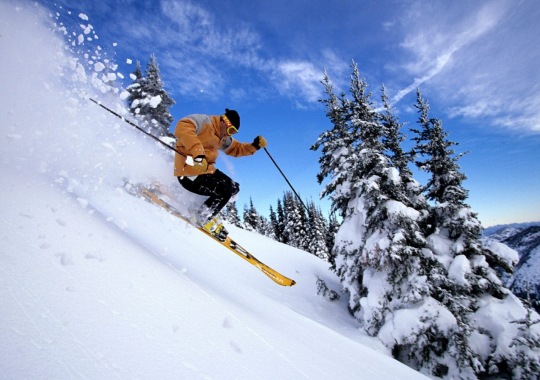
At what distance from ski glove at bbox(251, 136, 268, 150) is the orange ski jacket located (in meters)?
0.89

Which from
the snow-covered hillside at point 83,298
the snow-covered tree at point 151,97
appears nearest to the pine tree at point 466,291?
the snow-covered hillside at point 83,298

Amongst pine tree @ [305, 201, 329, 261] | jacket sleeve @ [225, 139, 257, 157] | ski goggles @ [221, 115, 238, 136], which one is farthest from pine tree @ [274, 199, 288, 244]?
ski goggles @ [221, 115, 238, 136]

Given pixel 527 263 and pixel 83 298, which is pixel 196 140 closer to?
pixel 83 298

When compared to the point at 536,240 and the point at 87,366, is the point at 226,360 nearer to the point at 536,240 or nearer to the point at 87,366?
the point at 87,366

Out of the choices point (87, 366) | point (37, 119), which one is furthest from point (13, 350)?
point (37, 119)

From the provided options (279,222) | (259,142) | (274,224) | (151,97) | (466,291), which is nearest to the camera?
(259,142)

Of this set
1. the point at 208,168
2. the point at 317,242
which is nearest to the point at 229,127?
the point at 208,168

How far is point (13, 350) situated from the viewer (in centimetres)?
158

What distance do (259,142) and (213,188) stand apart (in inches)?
84.6

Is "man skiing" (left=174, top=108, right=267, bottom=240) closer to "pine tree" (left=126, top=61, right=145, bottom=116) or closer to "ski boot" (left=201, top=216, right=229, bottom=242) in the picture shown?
"ski boot" (left=201, top=216, right=229, bottom=242)

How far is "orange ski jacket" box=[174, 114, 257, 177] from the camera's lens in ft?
19.0

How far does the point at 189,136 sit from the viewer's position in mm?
5852

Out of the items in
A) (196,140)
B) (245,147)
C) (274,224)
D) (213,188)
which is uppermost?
(274,224)

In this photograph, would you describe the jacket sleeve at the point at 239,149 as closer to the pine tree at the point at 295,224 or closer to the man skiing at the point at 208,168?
the man skiing at the point at 208,168
